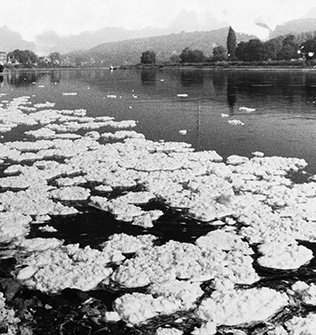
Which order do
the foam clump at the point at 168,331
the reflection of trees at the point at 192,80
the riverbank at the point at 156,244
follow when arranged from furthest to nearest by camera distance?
the reflection of trees at the point at 192,80, the riverbank at the point at 156,244, the foam clump at the point at 168,331

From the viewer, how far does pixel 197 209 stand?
39.3ft

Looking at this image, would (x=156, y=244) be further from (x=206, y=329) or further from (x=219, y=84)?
(x=219, y=84)

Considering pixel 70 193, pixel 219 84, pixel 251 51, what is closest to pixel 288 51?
pixel 251 51

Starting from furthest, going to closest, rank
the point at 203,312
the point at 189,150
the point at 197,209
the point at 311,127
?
the point at 311,127
the point at 189,150
the point at 197,209
the point at 203,312

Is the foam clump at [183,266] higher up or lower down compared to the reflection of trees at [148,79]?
lower down

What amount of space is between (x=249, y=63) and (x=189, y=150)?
526 ft

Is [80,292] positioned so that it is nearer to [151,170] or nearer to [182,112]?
[151,170]

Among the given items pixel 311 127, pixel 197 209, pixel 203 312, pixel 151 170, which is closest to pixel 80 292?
pixel 203 312

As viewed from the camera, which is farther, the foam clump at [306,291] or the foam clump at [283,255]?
the foam clump at [283,255]

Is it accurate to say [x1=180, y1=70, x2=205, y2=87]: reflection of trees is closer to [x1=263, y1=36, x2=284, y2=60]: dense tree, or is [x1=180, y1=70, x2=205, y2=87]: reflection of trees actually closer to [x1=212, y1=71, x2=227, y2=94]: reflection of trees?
[x1=212, y1=71, x2=227, y2=94]: reflection of trees

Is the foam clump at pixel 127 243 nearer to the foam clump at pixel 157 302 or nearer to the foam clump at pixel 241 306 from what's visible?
the foam clump at pixel 157 302

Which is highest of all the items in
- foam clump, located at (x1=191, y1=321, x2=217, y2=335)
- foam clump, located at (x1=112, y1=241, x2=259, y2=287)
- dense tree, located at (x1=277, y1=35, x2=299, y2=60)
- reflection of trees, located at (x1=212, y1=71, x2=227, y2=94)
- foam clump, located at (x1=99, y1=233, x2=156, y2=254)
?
dense tree, located at (x1=277, y1=35, x2=299, y2=60)

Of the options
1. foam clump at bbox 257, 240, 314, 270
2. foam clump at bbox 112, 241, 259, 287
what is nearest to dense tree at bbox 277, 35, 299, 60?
foam clump at bbox 257, 240, 314, 270

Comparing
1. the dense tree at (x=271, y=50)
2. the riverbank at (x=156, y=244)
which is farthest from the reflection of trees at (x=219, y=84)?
the dense tree at (x=271, y=50)
